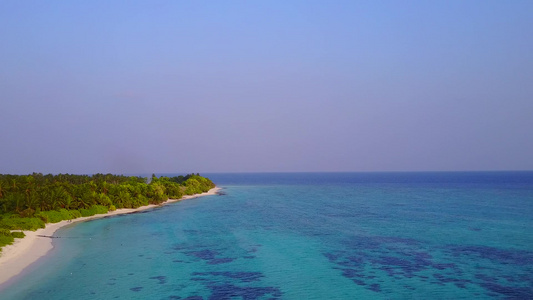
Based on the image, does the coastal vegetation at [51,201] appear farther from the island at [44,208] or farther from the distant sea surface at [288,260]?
the distant sea surface at [288,260]

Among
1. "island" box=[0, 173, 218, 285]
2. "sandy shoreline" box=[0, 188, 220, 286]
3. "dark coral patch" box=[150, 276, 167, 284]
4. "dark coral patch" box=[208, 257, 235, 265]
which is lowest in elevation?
"dark coral patch" box=[150, 276, 167, 284]

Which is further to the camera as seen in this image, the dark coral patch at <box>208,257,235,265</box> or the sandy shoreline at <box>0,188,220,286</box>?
the dark coral patch at <box>208,257,235,265</box>

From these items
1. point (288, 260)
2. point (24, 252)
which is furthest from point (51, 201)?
point (288, 260)

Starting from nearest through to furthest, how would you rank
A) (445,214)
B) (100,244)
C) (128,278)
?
(128,278)
(100,244)
(445,214)

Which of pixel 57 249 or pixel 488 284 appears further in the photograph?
pixel 57 249

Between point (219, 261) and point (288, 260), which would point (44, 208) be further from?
point (288, 260)

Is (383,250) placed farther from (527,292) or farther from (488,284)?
(527,292)

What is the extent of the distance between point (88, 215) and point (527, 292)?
2693 inches

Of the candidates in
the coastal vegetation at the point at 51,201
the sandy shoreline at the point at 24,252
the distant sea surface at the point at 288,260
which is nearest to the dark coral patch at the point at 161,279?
the distant sea surface at the point at 288,260

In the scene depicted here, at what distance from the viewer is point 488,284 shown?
3145 centimetres

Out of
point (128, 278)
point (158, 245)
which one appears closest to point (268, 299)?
point (128, 278)

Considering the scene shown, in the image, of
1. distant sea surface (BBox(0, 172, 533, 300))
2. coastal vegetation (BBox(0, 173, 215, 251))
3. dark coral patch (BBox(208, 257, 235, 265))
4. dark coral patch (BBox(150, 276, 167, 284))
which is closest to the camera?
distant sea surface (BBox(0, 172, 533, 300))

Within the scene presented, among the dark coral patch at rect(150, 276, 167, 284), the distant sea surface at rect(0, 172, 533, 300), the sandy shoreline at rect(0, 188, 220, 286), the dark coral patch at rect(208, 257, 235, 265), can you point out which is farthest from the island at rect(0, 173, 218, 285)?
the dark coral patch at rect(208, 257, 235, 265)

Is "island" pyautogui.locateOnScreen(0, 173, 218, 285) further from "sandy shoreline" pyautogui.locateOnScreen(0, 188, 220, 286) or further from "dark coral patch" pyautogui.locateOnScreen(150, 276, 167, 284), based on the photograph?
"dark coral patch" pyautogui.locateOnScreen(150, 276, 167, 284)
